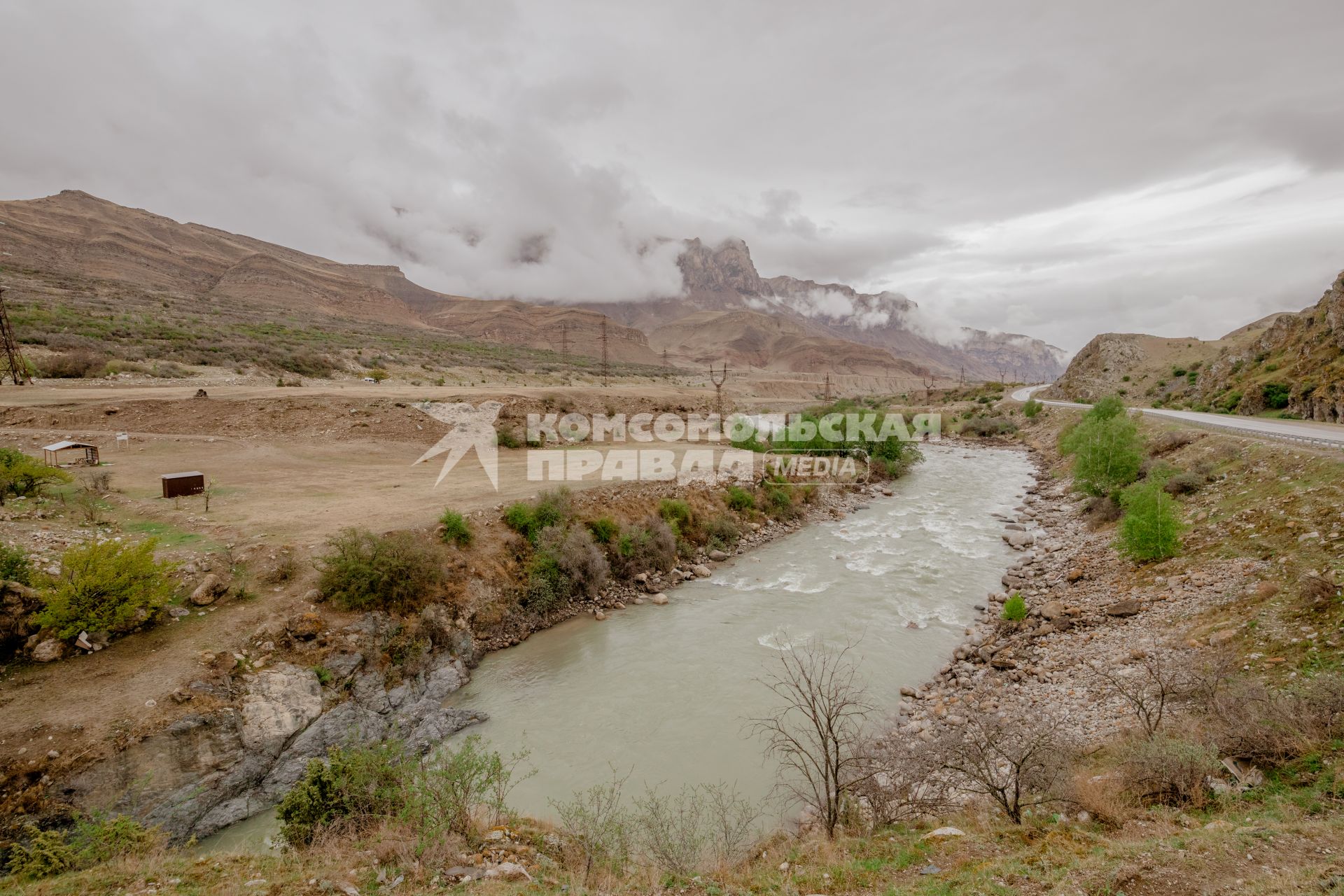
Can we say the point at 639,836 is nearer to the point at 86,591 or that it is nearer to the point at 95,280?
the point at 86,591

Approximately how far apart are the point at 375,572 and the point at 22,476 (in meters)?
9.28

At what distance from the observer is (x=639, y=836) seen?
7754mm

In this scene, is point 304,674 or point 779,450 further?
point 779,450

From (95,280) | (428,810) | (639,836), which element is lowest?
(639,836)

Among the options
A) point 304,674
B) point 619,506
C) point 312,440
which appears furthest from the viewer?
point 312,440

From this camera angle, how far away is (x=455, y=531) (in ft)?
48.0

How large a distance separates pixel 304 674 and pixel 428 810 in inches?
202

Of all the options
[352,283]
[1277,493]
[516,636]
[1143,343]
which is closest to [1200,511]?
[1277,493]

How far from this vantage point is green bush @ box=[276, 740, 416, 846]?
699 centimetres

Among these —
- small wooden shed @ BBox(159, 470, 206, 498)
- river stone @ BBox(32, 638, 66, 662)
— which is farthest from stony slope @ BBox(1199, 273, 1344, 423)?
small wooden shed @ BBox(159, 470, 206, 498)

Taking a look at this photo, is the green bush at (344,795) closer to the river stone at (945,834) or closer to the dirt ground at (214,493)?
the dirt ground at (214,493)

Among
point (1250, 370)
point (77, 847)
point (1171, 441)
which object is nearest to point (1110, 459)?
point (1171, 441)

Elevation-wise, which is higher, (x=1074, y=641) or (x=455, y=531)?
(x=455, y=531)

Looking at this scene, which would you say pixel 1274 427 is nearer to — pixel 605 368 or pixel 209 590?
pixel 209 590
